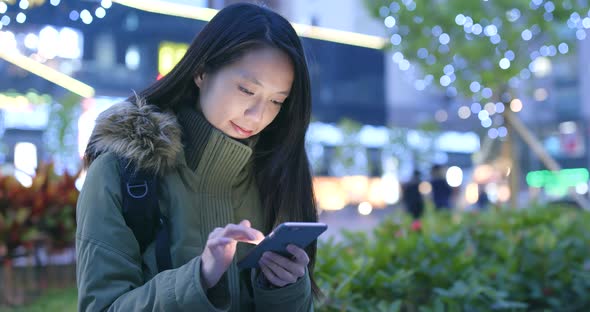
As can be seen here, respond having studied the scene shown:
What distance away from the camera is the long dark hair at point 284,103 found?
1321 mm

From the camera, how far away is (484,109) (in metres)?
8.21

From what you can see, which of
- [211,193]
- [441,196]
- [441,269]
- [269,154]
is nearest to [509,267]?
[441,269]

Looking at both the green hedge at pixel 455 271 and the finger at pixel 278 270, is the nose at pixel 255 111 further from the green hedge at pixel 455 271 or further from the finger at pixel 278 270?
the green hedge at pixel 455 271

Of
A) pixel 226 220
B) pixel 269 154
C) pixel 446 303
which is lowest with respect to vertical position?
pixel 446 303

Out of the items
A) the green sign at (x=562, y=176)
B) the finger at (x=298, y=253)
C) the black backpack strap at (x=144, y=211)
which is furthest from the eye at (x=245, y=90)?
the green sign at (x=562, y=176)

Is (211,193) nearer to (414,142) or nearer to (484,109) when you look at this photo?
(484,109)

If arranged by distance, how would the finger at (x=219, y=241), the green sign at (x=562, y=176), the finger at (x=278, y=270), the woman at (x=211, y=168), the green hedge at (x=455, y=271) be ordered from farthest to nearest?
1. the green sign at (x=562, y=176)
2. the green hedge at (x=455, y=271)
3. the finger at (x=278, y=270)
4. the woman at (x=211, y=168)
5. the finger at (x=219, y=241)

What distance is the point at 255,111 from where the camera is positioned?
4.31 feet

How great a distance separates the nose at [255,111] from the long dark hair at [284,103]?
0.36 feet

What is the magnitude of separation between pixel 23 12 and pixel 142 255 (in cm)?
216

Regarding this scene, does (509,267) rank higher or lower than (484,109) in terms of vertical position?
lower

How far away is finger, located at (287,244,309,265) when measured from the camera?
114 cm

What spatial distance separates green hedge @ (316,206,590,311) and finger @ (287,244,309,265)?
99cm

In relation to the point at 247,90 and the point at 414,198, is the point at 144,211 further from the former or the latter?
the point at 414,198
